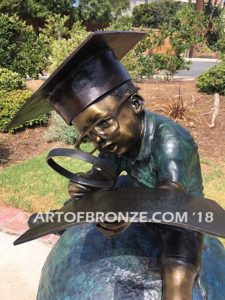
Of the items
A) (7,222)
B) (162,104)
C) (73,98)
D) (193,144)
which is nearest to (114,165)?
(193,144)

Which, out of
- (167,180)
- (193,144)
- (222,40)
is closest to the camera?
(167,180)

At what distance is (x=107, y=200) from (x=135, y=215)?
21 cm

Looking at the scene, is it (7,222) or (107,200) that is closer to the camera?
(107,200)

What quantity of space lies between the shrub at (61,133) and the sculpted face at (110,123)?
5391 mm

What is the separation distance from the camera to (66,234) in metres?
2.06

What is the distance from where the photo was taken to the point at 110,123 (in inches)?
60.7

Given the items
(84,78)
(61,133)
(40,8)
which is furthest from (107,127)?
(40,8)

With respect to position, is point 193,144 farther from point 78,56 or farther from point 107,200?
point 78,56

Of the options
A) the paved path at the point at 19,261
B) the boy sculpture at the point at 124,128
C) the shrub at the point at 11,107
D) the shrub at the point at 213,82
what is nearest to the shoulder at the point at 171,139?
the boy sculpture at the point at 124,128

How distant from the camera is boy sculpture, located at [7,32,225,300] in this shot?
1.40 m

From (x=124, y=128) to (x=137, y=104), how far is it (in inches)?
5.3

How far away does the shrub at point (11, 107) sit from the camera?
7.85 metres

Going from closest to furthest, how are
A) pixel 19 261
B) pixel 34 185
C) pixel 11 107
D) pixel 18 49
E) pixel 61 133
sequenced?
pixel 19 261 → pixel 34 185 → pixel 61 133 → pixel 11 107 → pixel 18 49

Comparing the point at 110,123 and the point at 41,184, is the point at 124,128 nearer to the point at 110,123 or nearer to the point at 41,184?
the point at 110,123
